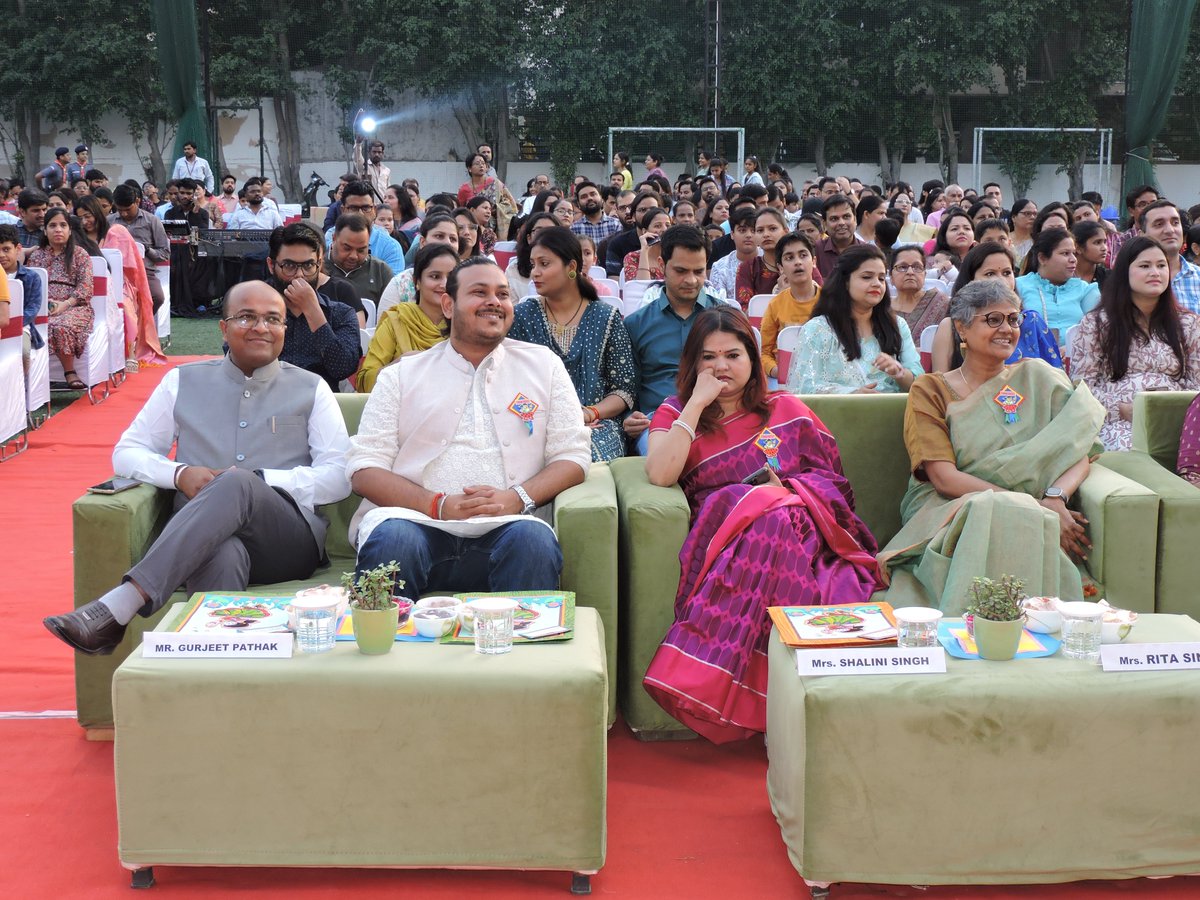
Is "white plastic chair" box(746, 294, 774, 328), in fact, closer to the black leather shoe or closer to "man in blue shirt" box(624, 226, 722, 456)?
"man in blue shirt" box(624, 226, 722, 456)

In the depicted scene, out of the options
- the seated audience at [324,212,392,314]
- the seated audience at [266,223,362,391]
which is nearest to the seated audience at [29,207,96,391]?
the seated audience at [324,212,392,314]

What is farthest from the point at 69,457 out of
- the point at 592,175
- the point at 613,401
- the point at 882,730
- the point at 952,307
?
the point at 592,175

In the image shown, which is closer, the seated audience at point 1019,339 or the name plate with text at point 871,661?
the name plate with text at point 871,661

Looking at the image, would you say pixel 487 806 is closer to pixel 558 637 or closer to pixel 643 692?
A: pixel 558 637

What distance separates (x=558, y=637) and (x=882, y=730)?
0.62 meters

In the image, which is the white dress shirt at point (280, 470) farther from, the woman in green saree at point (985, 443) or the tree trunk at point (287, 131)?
the tree trunk at point (287, 131)

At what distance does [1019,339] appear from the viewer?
392 centimetres

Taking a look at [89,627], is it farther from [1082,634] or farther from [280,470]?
[1082,634]

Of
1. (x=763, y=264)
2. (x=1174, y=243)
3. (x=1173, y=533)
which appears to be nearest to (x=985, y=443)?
(x=1173, y=533)

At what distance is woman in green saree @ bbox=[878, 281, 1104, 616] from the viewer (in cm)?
310

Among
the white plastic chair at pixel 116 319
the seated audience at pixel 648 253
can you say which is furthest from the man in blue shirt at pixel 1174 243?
the white plastic chair at pixel 116 319

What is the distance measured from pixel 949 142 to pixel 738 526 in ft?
69.4

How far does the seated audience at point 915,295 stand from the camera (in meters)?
4.70

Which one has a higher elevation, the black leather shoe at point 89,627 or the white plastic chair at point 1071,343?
the white plastic chair at point 1071,343
